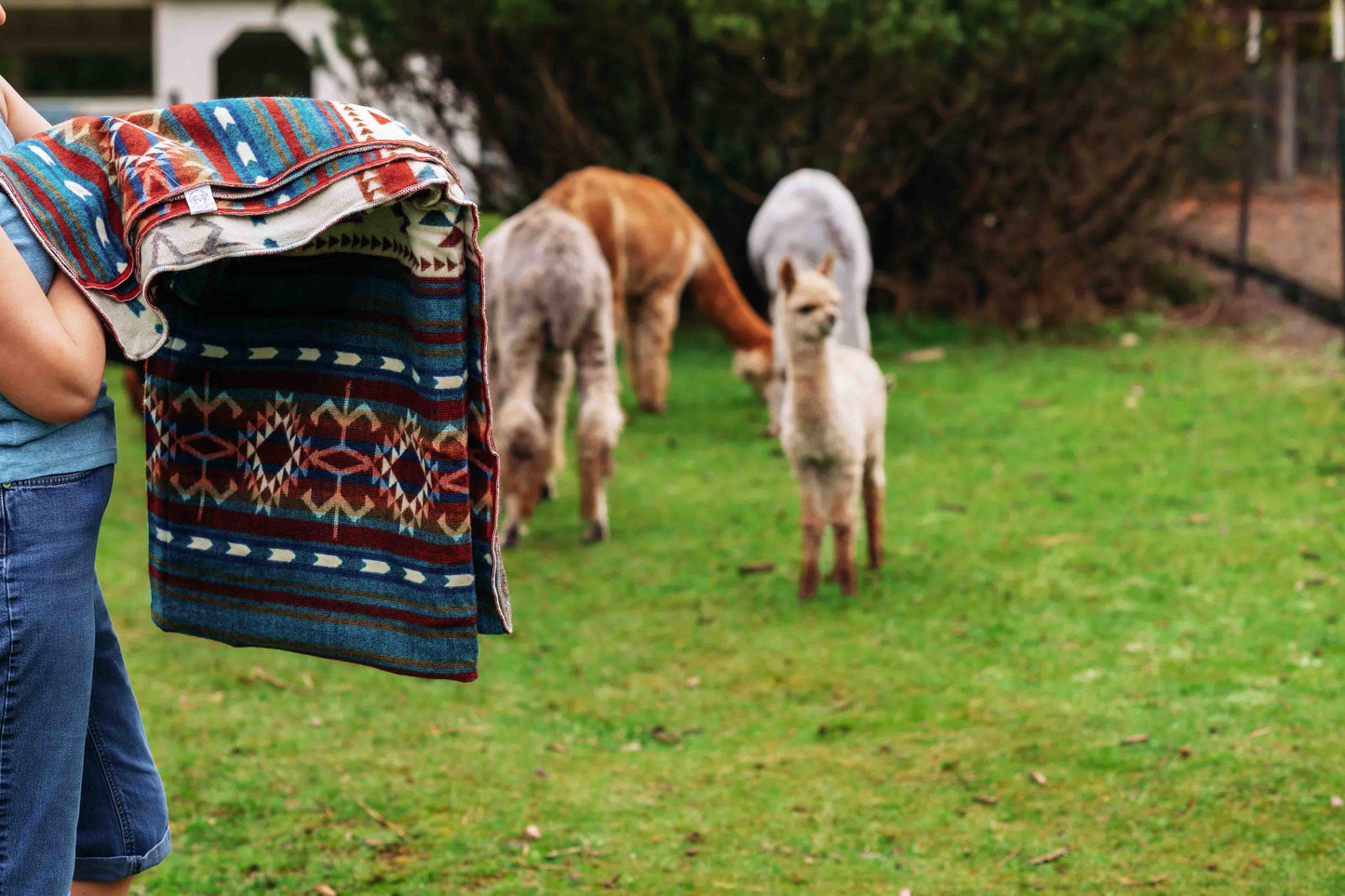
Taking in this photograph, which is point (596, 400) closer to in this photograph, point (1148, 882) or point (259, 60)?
point (1148, 882)

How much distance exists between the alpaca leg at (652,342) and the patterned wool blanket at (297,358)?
7045 mm

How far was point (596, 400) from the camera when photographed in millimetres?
7184

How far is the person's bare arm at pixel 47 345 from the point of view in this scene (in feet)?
6.24

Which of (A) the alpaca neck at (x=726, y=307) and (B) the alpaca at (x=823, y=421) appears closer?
(B) the alpaca at (x=823, y=421)

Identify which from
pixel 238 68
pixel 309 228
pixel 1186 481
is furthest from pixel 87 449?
pixel 238 68

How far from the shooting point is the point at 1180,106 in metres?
12.9

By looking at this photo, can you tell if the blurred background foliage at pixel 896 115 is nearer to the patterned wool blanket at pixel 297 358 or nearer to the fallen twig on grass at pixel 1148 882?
the fallen twig on grass at pixel 1148 882

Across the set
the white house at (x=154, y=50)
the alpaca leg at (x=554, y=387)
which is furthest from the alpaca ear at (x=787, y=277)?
the white house at (x=154, y=50)

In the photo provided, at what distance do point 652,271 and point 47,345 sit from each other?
7383mm

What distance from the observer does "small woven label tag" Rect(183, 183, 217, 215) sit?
6.35 feet

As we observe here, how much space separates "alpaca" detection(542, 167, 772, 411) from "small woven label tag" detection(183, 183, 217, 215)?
6.25 m

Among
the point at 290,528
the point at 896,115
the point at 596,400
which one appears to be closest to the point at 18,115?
the point at 290,528

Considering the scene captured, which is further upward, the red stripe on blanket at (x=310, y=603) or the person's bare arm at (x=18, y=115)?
the person's bare arm at (x=18, y=115)

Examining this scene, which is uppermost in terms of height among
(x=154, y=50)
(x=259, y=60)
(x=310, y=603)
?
(x=154, y=50)
